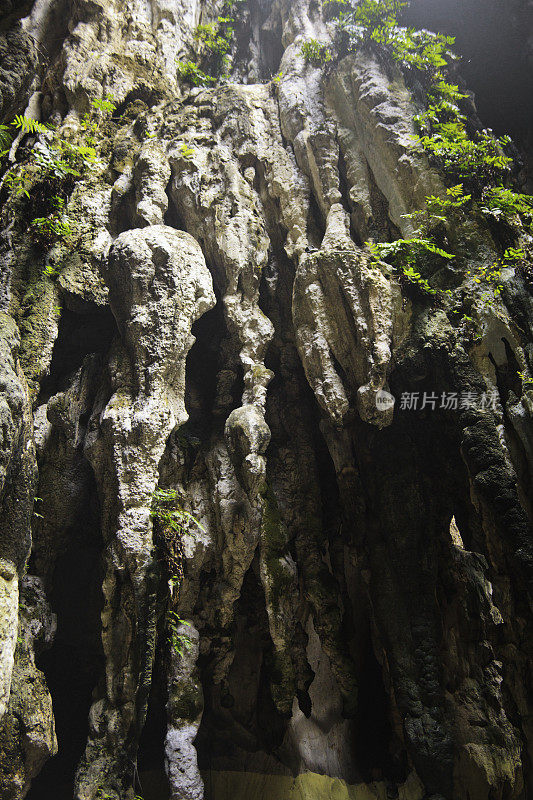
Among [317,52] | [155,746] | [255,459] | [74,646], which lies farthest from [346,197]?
[155,746]

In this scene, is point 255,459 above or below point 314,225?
below

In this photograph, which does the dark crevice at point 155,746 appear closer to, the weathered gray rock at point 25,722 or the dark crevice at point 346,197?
the weathered gray rock at point 25,722

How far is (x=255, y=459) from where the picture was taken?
5066 mm

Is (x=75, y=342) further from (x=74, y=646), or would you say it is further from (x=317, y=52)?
(x=317, y=52)

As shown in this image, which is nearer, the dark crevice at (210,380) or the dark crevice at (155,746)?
the dark crevice at (155,746)

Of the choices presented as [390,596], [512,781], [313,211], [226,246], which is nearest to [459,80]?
[313,211]

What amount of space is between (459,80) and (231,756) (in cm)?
1046

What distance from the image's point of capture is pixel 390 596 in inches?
213

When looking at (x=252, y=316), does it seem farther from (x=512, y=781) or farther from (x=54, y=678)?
(x=512, y=781)

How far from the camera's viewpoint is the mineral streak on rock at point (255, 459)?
14.6 ft

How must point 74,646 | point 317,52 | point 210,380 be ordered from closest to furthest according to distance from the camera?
point 74,646
point 210,380
point 317,52

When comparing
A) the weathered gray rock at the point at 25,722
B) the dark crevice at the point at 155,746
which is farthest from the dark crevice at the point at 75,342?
the dark crevice at the point at 155,746

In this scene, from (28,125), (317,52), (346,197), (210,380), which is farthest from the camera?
(317,52)

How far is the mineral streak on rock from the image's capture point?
4.44 meters
